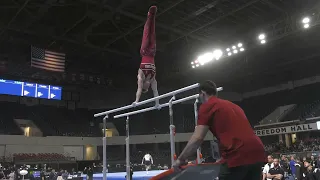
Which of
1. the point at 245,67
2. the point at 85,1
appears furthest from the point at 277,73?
the point at 85,1

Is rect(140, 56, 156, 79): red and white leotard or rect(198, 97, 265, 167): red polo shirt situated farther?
rect(140, 56, 156, 79): red and white leotard

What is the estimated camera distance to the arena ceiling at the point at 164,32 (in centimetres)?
1595

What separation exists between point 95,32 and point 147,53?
13632 mm

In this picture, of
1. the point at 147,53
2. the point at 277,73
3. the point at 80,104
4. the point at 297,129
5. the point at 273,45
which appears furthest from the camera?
the point at 80,104

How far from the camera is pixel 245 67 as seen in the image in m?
23.4

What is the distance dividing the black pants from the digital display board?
21486 millimetres

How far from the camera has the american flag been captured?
1791cm

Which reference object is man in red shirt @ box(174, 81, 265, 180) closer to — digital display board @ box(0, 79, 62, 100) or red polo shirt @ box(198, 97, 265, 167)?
red polo shirt @ box(198, 97, 265, 167)

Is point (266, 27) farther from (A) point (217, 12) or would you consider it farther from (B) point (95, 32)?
(B) point (95, 32)

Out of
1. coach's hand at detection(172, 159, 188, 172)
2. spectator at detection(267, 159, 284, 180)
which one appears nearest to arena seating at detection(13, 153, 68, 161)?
spectator at detection(267, 159, 284, 180)

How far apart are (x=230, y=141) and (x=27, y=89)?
2168 centimetres

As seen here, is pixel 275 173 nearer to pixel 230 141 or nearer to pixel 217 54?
pixel 230 141

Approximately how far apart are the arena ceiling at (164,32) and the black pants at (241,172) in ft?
45.5

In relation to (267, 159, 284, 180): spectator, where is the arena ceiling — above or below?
above
